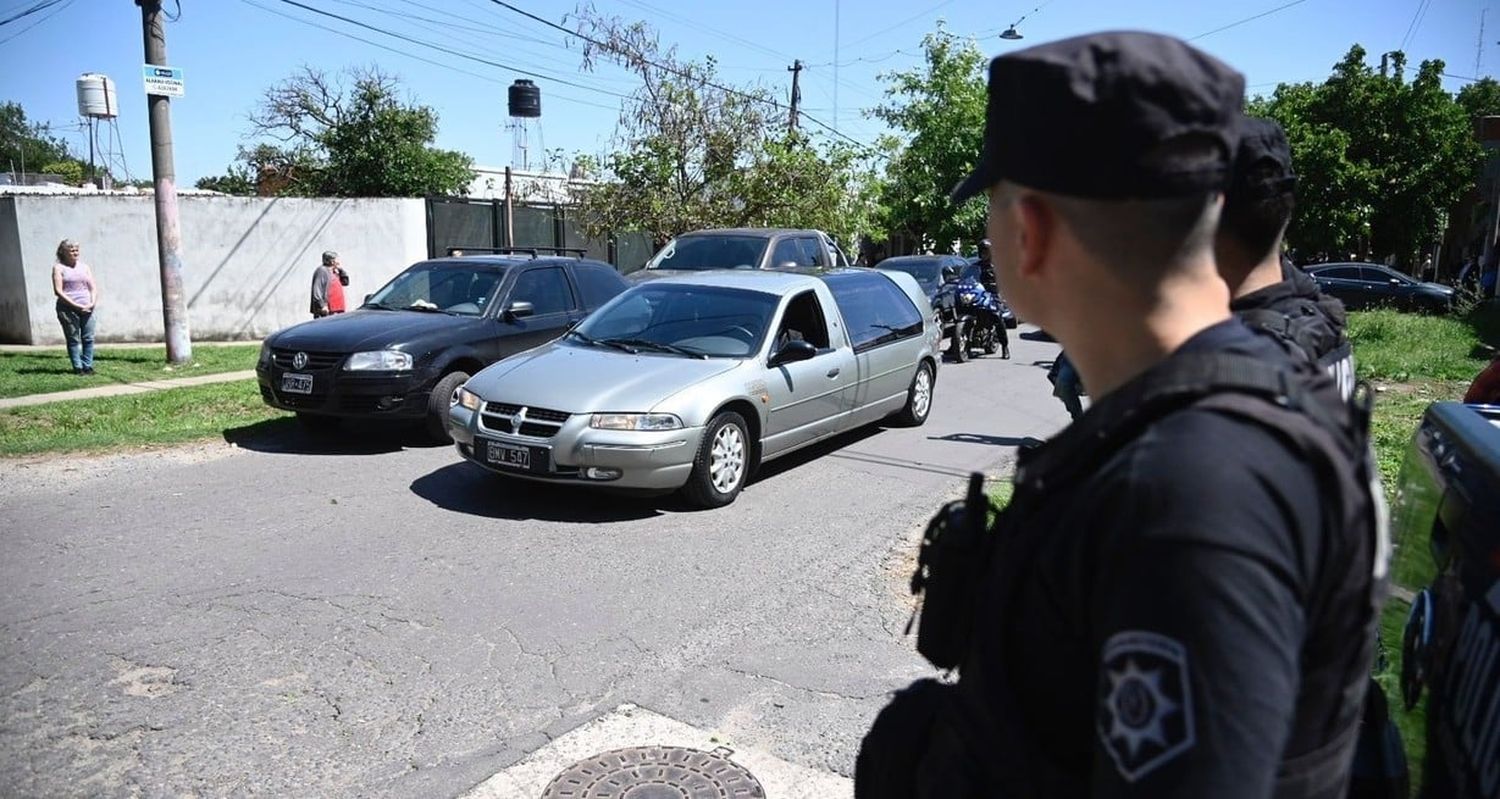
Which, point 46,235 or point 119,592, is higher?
point 46,235

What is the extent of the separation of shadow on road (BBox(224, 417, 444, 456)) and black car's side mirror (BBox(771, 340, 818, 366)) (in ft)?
11.0

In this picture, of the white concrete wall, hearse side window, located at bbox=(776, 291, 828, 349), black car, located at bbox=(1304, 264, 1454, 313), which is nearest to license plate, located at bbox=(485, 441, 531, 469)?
hearse side window, located at bbox=(776, 291, 828, 349)

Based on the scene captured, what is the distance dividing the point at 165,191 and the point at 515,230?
25.6ft

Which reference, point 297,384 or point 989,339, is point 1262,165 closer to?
point 297,384

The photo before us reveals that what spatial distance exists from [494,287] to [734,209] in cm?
1011

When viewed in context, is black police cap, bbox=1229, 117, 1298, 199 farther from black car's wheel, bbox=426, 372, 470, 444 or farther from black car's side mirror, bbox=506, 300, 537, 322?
black car's side mirror, bbox=506, 300, 537, 322

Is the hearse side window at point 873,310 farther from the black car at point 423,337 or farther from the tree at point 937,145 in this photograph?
the tree at point 937,145

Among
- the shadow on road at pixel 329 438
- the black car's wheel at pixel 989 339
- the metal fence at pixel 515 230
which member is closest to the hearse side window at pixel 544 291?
the shadow on road at pixel 329 438

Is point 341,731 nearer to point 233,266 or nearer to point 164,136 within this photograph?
point 164,136

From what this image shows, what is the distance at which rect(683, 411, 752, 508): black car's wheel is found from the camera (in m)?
6.88

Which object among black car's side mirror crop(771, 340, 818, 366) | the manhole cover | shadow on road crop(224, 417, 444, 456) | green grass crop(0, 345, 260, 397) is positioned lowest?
the manhole cover

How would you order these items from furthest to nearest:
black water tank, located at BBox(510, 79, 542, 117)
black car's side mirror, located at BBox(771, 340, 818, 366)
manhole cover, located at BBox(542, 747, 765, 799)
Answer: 1. black water tank, located at BBox(510, 79, 542, 117)
2. black car's side mirror, located at BBox(771, 340, 818, 366)
3. manhole cover, located at BBox(542, 747, 765, 799)

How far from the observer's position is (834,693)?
4.23 m

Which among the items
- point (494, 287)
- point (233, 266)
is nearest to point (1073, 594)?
point (494, 287)
